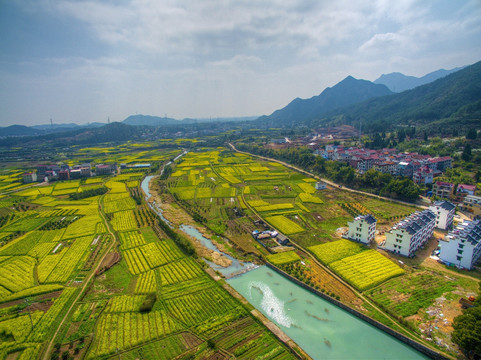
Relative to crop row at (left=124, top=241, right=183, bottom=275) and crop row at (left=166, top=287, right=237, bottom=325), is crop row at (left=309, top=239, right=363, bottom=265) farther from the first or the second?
crop row at (left=124, top=241, right=183, bottom=275)

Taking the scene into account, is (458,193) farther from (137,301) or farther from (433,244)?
(137,301)

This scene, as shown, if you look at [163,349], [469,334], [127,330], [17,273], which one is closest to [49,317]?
[127,330]

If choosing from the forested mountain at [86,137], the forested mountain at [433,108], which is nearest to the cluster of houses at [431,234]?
the forested mountain at [433,108]

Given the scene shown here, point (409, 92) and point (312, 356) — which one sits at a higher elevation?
point (409, 92)

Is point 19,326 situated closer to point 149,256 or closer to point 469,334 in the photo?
point 149,256

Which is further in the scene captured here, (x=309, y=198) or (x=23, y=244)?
(x=309, y=198)

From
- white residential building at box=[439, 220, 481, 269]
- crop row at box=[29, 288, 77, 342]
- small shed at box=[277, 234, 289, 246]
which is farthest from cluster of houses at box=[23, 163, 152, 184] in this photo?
white residential building at box=[439, 220, 481, 269]


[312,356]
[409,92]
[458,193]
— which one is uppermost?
[409,92]

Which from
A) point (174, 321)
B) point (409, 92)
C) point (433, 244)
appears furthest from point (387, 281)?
point (409, 92)
